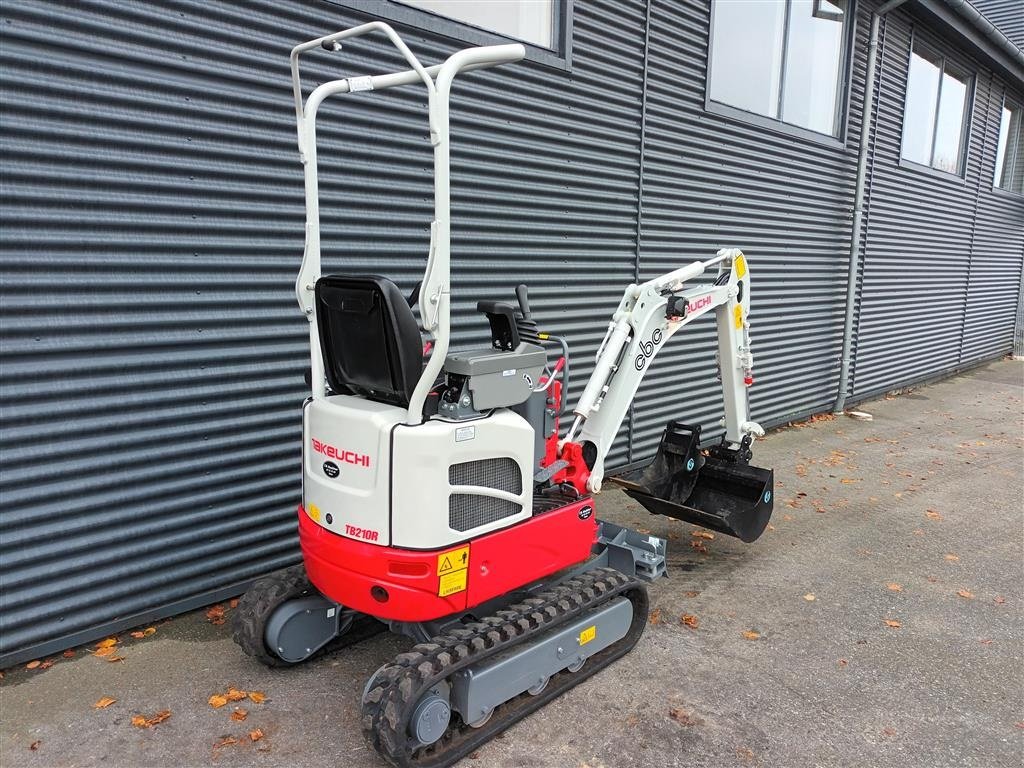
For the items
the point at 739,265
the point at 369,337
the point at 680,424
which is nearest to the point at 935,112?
the point at 739,265

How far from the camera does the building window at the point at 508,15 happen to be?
200 inches

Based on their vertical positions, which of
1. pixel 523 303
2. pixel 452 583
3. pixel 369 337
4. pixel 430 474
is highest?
pixel 523 303

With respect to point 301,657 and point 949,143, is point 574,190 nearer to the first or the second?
point 301,657

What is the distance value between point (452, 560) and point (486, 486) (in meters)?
0.35

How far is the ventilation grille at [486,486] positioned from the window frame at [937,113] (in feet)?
32.4

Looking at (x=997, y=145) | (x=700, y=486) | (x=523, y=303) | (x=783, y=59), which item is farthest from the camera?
(x=997, y=145)

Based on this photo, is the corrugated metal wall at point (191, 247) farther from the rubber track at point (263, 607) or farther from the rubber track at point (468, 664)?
the rubber track at point (468, 664)

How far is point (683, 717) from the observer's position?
3283 millimetres

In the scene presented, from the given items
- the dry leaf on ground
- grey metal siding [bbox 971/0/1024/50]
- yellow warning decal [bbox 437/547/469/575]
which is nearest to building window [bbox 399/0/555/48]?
yellow warning decal [bbox 437/547/469/575]

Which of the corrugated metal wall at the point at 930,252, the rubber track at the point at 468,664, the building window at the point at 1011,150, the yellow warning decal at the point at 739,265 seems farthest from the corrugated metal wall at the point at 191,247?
the building window at the point at 1011,150

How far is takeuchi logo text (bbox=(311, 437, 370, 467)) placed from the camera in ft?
9.70

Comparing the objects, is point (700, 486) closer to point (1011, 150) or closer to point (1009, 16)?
point (1011, 150)

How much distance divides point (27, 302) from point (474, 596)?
100 inches

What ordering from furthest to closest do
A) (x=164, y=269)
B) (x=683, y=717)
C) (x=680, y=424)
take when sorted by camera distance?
(x=680, y=424)
(x=164, y=269)
(x=683, y=717)
